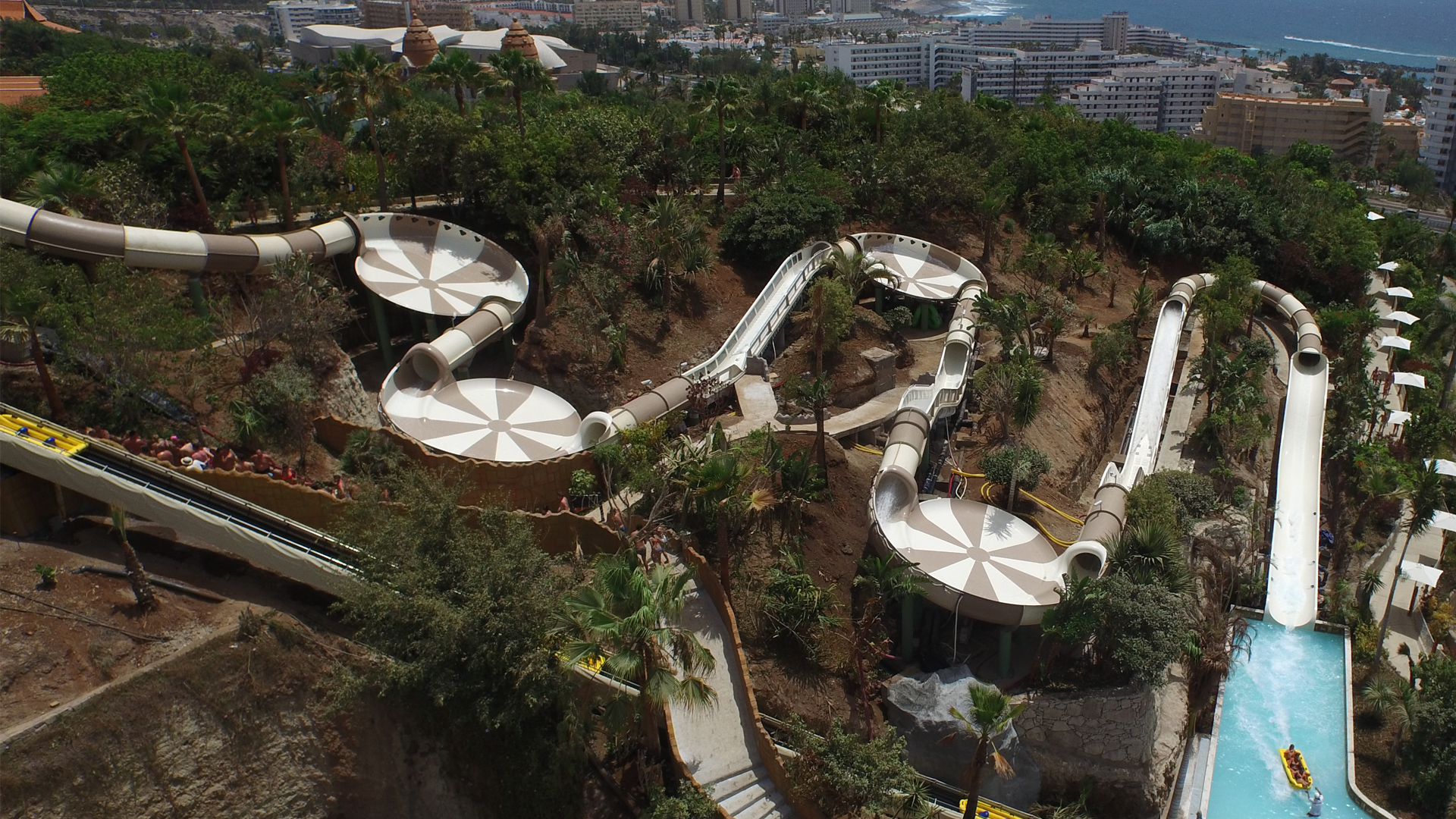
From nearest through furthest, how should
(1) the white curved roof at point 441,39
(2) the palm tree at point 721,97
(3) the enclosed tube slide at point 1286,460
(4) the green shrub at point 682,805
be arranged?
1. (4) the green shrub at point 682,805
2. (3) the enclosed tube slide at point 1286,460
3. (2) the palm tree at point 721,97
4. (1) the white curved roof at point 441,39

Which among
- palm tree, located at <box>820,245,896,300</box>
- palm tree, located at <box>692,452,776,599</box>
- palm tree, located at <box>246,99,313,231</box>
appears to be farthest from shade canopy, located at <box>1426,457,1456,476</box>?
palm tree, located at <box>246,99,313,231</box>

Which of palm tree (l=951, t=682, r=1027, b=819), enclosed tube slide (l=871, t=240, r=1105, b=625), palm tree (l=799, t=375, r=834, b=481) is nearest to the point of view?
Answer: palm tree (l=951, t=682, r=1027, b=819)

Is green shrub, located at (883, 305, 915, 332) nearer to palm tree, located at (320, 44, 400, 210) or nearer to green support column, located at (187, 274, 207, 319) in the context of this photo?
palm tree, located at (320, 44, 400, 210)

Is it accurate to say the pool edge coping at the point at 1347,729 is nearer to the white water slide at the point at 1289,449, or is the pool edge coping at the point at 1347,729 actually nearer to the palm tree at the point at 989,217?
the white water slide at the point at 1289,449

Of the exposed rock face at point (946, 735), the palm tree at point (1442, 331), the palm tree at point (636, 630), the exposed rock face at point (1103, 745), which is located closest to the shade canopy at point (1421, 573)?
the exposed rock face at point (1103, 745)

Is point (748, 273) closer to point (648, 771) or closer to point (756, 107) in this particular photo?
point (756, 107)
